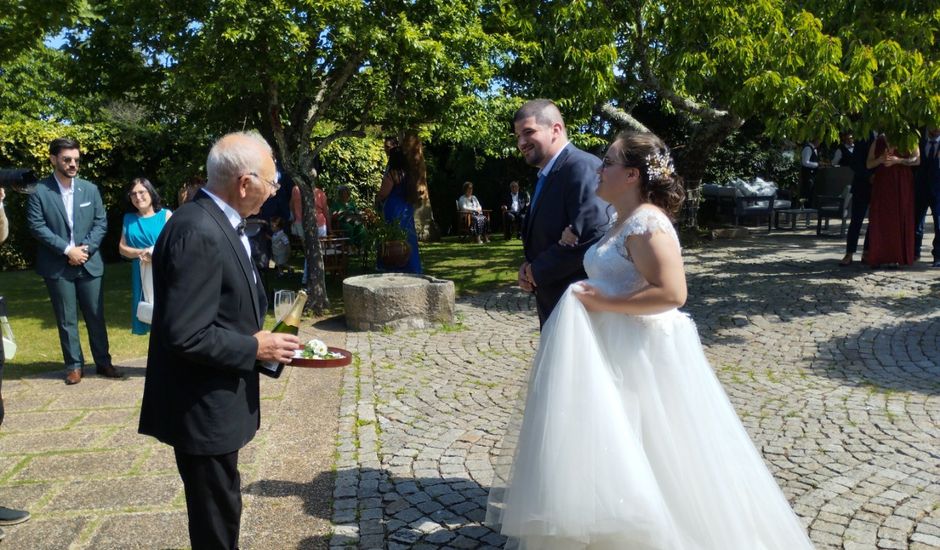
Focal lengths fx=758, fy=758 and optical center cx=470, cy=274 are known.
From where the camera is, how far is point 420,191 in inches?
720

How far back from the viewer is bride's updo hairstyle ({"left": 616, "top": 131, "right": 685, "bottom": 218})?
3135mm

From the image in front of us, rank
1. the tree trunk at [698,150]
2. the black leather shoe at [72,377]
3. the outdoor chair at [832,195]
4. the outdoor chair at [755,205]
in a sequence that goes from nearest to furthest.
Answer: the black leather shoe at [72,377], the tree trunk at [698,150], the outdoor chair at [832,195], the outdoor chair at [755,205]

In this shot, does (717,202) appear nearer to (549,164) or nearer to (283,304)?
(549,164)

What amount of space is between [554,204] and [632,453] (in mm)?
1478

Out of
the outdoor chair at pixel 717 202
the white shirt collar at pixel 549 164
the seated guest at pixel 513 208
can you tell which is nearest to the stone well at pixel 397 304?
the white shirt collar at pixel 549 164

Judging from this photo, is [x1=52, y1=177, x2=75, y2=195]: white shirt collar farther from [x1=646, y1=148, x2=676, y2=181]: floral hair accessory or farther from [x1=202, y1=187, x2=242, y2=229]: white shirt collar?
[x1=646, y1=148, x2=676, y2=181]: floral hair accessory

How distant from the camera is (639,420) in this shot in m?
3.10

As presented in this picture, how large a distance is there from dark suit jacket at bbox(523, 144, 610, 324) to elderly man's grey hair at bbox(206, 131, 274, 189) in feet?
5.35

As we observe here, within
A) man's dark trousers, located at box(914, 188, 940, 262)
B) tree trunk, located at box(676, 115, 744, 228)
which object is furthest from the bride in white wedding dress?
tree trunk, located at box(676, 115, 744, 228)

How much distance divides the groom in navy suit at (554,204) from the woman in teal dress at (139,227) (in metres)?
4.22

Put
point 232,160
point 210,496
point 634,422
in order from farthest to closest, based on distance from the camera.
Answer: point 634,422 → point 210,496 → point 232,160

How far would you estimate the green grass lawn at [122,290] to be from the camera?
8203mm

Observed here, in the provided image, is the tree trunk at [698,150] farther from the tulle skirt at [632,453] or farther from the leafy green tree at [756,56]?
the tulle skirt at [632,453]

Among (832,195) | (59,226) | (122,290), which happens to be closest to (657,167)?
(59,226)
